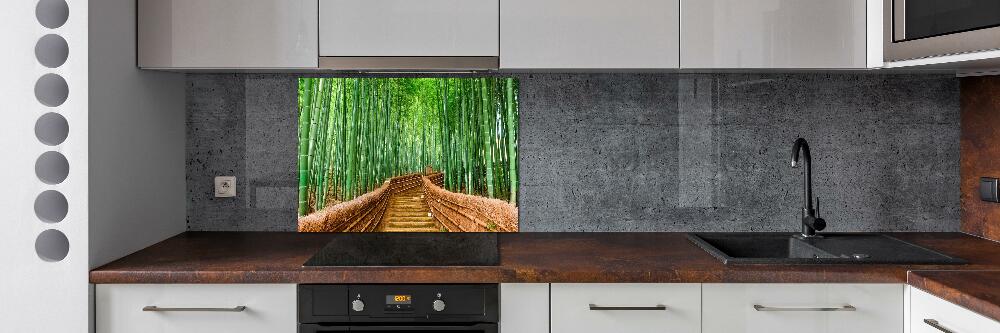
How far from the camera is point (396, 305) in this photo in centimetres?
183

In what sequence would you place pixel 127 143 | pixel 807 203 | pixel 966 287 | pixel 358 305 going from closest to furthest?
pixel 966 287 < pixel 358 305 < pixel 127 143 < pixel 807 203

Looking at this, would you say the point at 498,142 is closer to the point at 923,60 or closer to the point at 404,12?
the point at 404,12

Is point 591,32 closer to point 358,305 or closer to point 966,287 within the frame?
point 358,305

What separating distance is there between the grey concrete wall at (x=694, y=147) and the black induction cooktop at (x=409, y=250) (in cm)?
32

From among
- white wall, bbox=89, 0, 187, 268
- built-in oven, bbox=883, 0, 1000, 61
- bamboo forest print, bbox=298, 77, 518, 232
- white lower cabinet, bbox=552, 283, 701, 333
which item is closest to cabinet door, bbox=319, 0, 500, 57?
bamboo forest print, bbox=298, 77, 518, 232

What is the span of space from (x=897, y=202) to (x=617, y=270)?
4.25 feet

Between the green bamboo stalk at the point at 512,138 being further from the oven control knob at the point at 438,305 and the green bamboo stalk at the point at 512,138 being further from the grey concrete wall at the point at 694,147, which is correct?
the oven control knob at the point at 438,305

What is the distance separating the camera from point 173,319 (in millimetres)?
1858

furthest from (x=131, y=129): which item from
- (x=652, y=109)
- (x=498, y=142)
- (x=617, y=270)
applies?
(x=652, y=109)
